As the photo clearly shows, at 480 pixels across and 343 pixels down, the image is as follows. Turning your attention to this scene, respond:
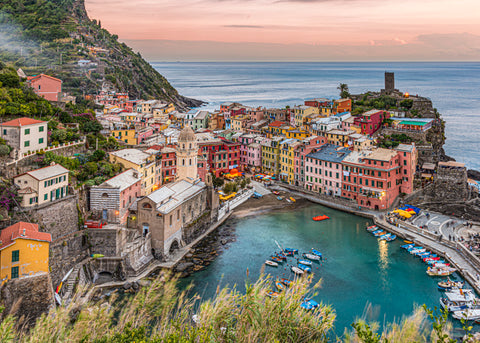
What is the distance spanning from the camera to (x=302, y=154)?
5166cm

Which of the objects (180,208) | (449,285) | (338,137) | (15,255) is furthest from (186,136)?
(449,285)

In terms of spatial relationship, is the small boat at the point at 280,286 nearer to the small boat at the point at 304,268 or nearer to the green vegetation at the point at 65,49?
the small boat at the point at 304,268

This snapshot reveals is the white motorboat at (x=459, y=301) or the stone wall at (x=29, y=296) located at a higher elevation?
the stone wall at (x=29, y=296)

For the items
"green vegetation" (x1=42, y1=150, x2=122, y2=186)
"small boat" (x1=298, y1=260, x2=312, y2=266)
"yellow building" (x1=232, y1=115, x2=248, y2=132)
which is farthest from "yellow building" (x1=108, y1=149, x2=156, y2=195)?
"yellow building" (x1=232, y1=115, x2=248, y2=132)

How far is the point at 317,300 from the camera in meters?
28.2

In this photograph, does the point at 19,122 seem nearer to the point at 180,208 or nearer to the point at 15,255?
the point at 15,255

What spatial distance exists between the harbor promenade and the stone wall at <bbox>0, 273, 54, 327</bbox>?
1131 inches

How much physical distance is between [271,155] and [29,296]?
38279mm

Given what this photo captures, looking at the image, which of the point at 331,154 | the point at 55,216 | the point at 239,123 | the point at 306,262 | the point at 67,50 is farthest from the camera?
the point at 67,50

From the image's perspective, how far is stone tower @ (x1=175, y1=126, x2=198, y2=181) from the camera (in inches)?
1603

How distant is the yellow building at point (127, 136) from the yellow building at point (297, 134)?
2211cm

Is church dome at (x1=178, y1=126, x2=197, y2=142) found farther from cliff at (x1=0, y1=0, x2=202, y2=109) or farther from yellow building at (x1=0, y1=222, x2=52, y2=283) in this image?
cliff at (x1=0, y1=0, x2=202, y2=109)

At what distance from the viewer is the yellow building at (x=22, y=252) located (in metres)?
22.6

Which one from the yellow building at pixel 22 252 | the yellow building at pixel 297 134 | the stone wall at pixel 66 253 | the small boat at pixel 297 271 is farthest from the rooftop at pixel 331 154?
the yellow building at pixel 22 252
